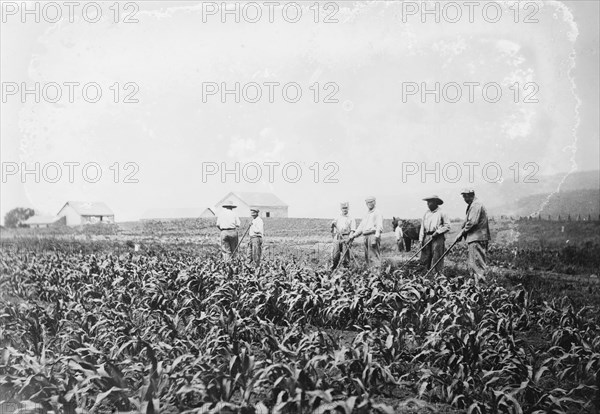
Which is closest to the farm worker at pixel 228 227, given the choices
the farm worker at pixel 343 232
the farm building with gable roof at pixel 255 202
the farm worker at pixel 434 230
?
the farm building with gable roof at pixel 255 202

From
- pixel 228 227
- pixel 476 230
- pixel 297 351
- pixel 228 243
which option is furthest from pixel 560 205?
pixel 297 351

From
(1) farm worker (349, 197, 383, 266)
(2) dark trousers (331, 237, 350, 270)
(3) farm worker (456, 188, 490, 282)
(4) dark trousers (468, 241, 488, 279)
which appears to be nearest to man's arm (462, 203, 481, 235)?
(3) farm worker (456, 188, 490, 282)

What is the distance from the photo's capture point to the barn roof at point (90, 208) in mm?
10922

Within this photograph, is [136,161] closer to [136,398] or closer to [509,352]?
[136,398]

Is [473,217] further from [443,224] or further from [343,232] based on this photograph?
[343,232]

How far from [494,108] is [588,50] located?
160cm

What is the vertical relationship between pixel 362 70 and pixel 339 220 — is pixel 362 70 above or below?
above

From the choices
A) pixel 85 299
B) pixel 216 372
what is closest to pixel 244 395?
pixel 216 372

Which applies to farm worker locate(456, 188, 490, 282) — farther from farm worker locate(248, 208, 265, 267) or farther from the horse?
the horse

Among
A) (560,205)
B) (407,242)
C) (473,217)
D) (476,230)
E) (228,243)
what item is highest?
(560,205)

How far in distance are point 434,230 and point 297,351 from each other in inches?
222

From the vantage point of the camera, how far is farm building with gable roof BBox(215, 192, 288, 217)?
11320mm

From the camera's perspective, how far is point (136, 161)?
1048cm

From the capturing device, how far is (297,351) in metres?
4.13
